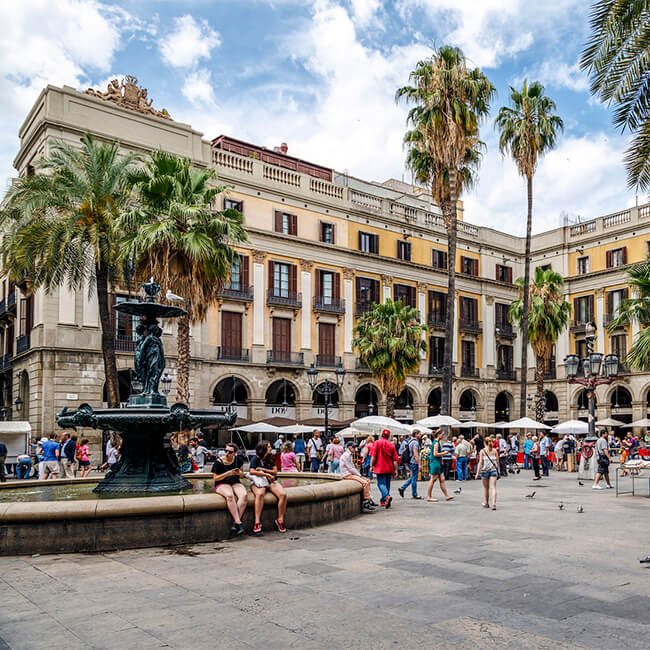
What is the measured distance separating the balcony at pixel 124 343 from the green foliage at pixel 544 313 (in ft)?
71.9

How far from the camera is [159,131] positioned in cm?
3312

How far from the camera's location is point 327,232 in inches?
1587

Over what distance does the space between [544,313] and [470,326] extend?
798cm

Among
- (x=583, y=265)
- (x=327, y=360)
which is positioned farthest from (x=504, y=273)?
(x=327, y=360)

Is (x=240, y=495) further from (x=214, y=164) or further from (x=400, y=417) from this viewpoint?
(x=400, y=417)

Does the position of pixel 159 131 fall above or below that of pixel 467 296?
above

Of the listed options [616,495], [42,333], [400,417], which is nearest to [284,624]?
[616,495]

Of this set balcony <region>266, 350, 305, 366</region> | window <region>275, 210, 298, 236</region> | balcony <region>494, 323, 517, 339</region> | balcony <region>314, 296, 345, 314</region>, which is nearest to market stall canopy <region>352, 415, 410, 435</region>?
balcony <region>266, 350, 305, 366</region>

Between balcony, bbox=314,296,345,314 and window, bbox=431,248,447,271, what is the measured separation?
8.81m

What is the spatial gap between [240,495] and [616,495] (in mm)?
10728

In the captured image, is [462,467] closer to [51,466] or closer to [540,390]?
[51,466]

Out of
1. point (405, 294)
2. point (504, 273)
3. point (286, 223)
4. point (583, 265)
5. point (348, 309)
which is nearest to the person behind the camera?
point (286, 223)

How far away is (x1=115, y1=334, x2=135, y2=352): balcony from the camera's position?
31172 millimetres

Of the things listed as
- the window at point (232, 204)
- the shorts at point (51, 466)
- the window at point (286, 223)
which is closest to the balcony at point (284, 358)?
the window at point (286, 223)
